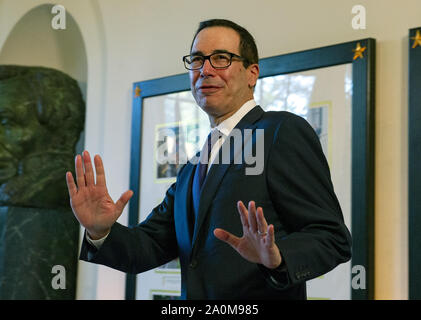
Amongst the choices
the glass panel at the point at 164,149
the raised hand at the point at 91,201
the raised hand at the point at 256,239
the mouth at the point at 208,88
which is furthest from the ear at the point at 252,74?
the glass panel at the point at 164,149

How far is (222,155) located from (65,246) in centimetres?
252

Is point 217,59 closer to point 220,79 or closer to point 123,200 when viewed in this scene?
point 220,79

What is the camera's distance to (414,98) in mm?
2812

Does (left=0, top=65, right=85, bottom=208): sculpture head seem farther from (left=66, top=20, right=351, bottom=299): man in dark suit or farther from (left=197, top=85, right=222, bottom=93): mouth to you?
(left=197, top=85, right=222, bottom=93): mouth

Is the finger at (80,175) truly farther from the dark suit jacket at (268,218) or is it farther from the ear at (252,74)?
the ear at (252,74)

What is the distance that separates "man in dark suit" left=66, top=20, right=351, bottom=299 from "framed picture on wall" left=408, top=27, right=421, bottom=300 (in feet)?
3.33

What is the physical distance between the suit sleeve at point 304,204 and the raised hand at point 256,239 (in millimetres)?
49

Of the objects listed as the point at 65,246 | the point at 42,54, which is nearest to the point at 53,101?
the point at 42,54

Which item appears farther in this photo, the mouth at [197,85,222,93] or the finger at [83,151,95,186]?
the mouth at [197,85,222,93]

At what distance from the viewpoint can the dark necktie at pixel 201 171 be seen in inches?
74.8

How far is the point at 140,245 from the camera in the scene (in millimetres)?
1993

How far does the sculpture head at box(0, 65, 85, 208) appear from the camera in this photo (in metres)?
4.12

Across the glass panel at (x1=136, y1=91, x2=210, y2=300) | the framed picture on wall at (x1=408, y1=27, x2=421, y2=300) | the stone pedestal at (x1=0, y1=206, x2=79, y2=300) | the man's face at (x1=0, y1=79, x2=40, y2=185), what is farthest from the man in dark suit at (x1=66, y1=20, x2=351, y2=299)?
the man's face at (x1=0, y1=79, x2=40, y2=185)
